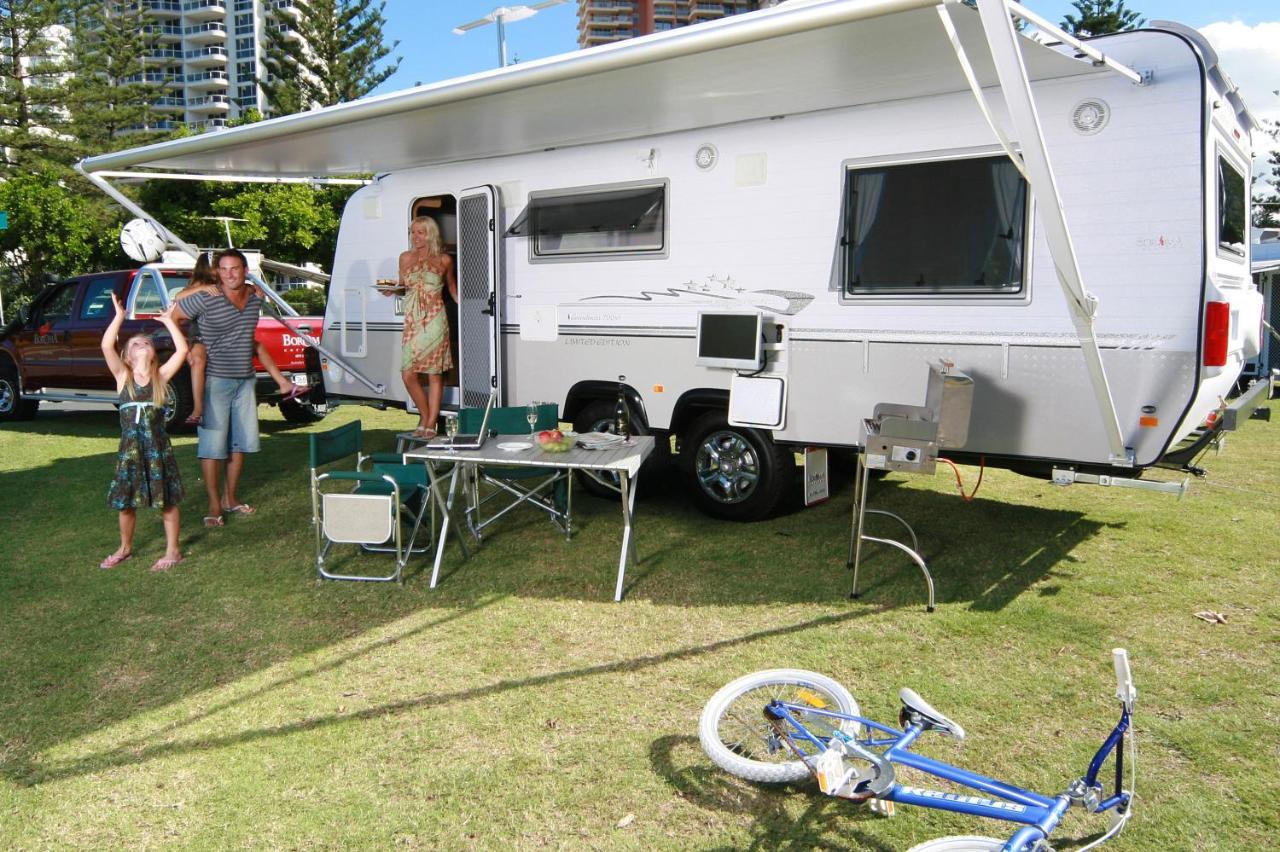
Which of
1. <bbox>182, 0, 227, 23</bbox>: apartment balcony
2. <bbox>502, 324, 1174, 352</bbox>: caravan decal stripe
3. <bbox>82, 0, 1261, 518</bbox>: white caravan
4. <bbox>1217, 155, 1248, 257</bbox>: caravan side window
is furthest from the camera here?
<bbox>182, 0, 227, 23</bbox>: apartment balcony

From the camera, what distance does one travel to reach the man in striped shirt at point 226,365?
19.1ft

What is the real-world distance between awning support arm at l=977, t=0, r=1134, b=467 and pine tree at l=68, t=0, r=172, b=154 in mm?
31680

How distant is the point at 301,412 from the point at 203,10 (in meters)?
65.3

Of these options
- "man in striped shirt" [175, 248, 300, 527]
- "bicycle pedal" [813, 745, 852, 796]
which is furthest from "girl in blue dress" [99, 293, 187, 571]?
"bicycle pedal" [813, 745, 852, 796]

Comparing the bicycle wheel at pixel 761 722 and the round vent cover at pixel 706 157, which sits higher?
the round vent cover at pixel 706 157

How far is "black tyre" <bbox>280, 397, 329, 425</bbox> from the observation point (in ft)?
34.0

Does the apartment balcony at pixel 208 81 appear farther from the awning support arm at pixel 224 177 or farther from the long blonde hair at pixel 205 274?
the long blonde hair at pixel 205 274

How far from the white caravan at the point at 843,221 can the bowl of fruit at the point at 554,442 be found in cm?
111

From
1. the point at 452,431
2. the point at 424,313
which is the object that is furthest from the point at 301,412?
the point at 452,431

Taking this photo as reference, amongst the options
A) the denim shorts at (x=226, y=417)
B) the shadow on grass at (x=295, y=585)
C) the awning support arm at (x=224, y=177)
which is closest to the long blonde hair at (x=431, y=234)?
the awning support arm at (x=224, y=177)

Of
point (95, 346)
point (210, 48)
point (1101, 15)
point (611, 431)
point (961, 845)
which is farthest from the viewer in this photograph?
point (210, 48)

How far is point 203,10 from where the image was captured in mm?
63938

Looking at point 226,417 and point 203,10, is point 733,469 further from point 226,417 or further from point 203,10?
point 203,10

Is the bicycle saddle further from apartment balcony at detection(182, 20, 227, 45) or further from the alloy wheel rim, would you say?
apartment balcony at detection(182, 20, 227, 45)
